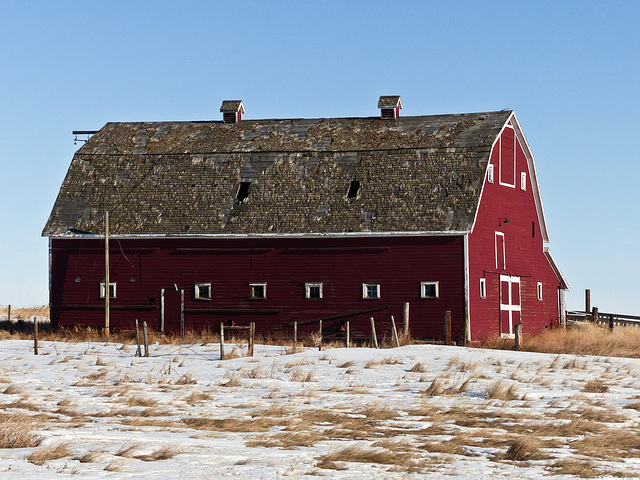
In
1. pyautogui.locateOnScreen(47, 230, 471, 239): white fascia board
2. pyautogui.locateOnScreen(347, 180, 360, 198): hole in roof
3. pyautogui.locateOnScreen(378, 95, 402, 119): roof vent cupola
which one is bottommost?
pyautogui.locateOnScreen(47, 230, 471, 239): white fascia board

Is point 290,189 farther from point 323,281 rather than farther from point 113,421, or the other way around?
point 113,421

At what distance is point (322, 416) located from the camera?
1444cm

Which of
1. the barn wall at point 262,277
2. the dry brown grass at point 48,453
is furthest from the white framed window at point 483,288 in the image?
the dry brown grass at point 48,453

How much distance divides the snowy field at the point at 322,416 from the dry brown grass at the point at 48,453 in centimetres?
2

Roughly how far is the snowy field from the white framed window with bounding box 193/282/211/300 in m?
9.12

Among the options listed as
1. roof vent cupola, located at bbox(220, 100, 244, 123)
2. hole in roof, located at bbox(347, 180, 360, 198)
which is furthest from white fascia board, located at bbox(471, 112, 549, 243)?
roof vent cupola, located at bbox(220, 100, 244, 123)

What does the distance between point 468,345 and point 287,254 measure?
22.8 ft

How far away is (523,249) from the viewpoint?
36281 millimetres

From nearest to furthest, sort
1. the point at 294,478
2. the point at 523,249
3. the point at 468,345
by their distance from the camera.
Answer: the point at 294,478 < the point at 468,345 < the point at 523,249

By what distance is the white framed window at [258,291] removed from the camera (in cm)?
3303

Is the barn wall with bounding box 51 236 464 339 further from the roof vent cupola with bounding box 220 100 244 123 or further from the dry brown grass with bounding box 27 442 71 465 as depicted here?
the dry brown grass with bounding box 27 442 71 465

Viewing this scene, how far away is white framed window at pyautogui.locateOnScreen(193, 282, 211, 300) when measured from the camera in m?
33.5

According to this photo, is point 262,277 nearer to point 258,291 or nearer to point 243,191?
point 258,291

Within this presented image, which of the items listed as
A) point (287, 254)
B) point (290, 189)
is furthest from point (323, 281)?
point (290, 189)
